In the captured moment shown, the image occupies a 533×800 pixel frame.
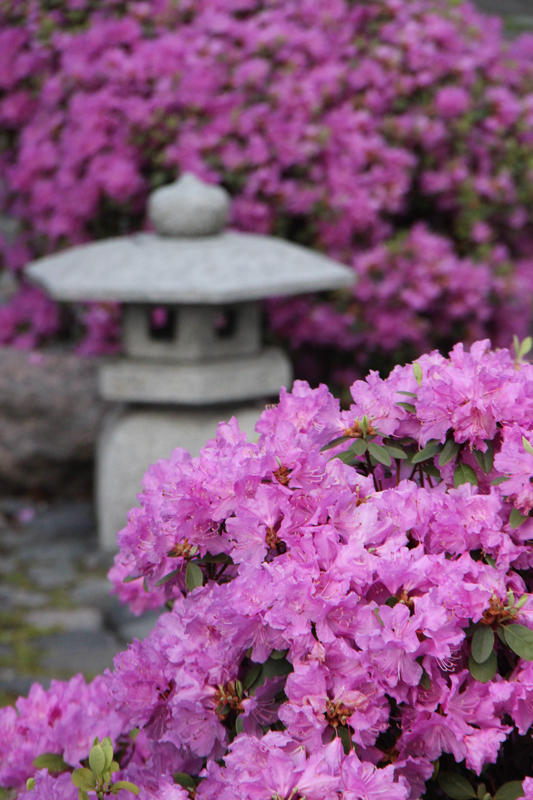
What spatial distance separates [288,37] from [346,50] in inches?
12.0

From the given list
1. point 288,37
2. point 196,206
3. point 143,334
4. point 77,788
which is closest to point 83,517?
point 143,334

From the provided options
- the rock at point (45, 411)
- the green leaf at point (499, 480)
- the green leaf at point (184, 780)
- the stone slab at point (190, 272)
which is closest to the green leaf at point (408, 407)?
the green leaf at point (499, 480)

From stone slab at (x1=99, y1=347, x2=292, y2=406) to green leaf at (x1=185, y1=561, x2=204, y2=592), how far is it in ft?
8.49

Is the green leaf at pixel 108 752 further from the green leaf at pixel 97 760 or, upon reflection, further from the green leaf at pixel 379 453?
the green leaf at pixel 379 453

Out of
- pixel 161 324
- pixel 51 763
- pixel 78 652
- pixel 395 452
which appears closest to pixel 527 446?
pixel 395 452

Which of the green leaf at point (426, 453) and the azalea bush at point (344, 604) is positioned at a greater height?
the green leaf at point (426, 453)

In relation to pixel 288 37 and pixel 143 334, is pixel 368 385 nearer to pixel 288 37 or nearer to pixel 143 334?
pixel 143 334

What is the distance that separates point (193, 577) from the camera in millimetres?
1141

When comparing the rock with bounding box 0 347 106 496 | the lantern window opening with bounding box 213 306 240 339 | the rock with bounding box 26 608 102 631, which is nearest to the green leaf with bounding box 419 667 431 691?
the rock with bounding box 26 608 102 631

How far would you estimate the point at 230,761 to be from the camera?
997 mm

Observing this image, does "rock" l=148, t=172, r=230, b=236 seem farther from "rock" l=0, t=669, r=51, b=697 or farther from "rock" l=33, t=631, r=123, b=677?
"rock" l=0, t=669, r=51, b=697

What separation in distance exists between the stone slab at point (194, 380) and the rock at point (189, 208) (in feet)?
1.72

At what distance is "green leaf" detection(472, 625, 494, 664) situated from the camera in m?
1.04

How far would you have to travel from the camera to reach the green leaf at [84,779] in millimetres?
1117
